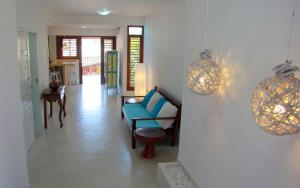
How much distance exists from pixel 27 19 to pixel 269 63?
432cm

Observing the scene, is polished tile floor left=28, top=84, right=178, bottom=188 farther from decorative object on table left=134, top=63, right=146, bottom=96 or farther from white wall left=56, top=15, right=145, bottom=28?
white wall left=56, top=15, right=145, bottom=28

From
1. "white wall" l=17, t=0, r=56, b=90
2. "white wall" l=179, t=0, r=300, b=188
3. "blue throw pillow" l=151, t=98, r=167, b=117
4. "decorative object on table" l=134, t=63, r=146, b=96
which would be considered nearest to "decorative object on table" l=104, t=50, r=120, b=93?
"decorative object on table" l=134, t=63, r=146, b=96

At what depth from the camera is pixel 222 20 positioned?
2.04 meters

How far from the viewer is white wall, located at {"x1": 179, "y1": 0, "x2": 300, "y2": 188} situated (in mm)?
1386

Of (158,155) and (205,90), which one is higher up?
(205,90)

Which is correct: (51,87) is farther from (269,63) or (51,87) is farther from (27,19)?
(269,63)

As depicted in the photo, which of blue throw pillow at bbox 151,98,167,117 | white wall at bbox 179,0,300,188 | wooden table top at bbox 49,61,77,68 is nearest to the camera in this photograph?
white wall at bbox 179,0,300,188

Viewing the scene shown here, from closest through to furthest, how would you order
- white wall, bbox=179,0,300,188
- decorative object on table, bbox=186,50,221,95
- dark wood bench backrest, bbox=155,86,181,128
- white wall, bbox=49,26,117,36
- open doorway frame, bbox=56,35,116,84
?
white wall, bbox=179,0,300,188 → decorative object on table, bbox=186,50,221,95 → dark wood bench backrest, bbox=155,86,181,128 → white wall, bbox=49,26,117,36 → open doorway frame, bbox=56,35,116,84

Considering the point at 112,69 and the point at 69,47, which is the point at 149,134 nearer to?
the point at 112,69

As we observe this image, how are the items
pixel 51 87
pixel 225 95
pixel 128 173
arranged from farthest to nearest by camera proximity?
pixel 51 87 < pixel 128 173 < pixel 225 95

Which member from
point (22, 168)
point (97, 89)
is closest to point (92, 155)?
point (22, 168)

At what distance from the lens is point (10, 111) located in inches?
119

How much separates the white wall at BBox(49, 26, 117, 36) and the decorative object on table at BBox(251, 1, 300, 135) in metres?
10.5

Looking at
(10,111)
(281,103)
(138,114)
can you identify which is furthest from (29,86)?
(281,103)
